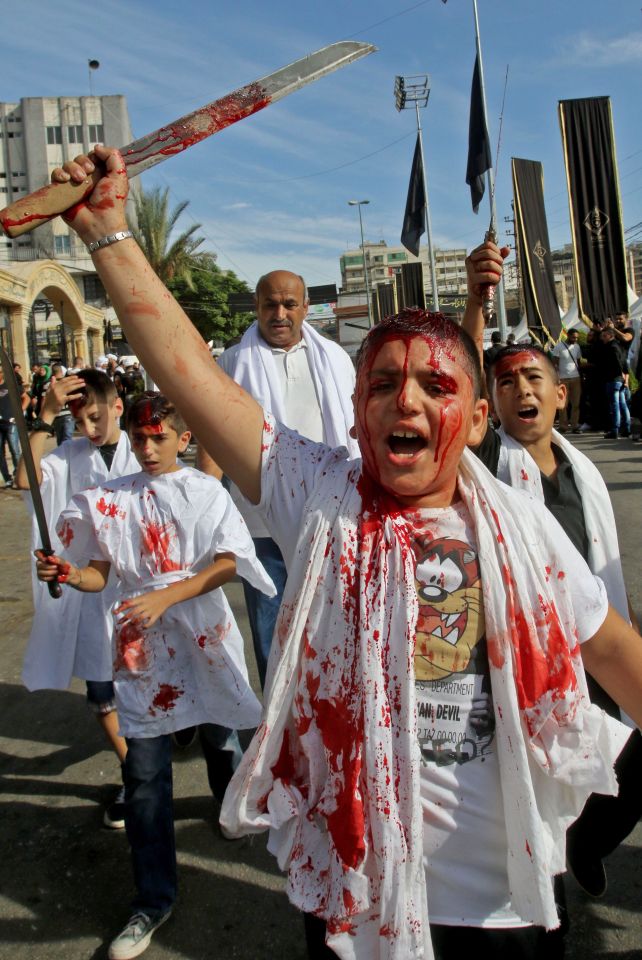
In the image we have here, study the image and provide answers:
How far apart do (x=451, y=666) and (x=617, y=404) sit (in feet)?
40.8

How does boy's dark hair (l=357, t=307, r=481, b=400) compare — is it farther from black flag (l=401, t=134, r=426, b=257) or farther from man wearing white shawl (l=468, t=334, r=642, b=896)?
black flag (l=401, t=134, r=426, b=257)

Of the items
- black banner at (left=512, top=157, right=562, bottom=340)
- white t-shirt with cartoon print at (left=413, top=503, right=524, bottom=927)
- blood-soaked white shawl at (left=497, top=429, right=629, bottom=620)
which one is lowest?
white t-shirt with cartoon print at (left=413, top=503, right=524, bottom=927)

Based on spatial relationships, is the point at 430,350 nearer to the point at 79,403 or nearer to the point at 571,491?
the point at 571,491

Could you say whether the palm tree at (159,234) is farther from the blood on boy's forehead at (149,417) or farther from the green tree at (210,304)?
the blood on boy's forehead at (149,417)

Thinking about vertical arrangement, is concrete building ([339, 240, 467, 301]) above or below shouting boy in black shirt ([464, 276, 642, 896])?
above

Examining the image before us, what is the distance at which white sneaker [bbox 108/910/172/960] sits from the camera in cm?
237

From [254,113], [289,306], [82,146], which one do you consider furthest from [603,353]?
[82,146]

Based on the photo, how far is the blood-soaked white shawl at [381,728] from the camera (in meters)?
1.37

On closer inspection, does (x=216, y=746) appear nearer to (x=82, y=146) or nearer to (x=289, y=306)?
(x=289, y=306)

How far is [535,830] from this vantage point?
140cm

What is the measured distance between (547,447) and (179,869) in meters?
2.12

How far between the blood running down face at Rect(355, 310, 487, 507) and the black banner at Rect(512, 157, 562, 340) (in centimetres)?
1242

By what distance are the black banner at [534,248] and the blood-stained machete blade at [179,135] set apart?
12222mm

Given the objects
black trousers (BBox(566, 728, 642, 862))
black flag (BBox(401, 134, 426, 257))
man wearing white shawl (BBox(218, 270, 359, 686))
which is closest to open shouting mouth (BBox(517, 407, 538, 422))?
man wearing white shawl (BBox(218, 270, 359, 686))
